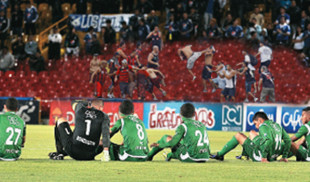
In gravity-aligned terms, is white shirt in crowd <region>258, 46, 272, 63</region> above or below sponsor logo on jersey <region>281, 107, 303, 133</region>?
above

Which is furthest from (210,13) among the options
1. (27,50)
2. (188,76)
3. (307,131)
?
(307,131)

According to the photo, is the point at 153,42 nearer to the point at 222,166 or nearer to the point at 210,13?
the point at 210,13

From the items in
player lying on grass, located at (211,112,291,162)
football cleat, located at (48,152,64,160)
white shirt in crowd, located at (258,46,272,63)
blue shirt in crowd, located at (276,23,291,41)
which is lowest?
football cleat, located at (48,152,64,160)

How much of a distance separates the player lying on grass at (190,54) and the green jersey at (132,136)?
54.8ft

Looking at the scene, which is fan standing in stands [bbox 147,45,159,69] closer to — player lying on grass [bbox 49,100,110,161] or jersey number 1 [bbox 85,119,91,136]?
player lying on grass [bbox 49,100,110,161]

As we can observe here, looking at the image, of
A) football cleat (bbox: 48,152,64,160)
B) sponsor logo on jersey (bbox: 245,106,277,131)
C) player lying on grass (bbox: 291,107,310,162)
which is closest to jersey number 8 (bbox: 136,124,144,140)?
football cleat (bbox: 48,152,64,160)

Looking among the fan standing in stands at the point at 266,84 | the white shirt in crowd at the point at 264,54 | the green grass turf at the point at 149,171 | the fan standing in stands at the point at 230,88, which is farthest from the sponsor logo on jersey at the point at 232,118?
the green grass turf at the point at 149,171

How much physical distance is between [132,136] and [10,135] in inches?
78.3

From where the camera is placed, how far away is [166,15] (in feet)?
104

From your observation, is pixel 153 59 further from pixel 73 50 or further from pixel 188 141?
pixel 188 141

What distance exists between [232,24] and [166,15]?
4.76 meters

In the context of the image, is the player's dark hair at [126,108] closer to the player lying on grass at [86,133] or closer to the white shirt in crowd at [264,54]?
the player lying on grass at [86,133]

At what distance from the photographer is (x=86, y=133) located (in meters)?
10.5

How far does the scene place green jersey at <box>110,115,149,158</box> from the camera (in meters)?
10.5
